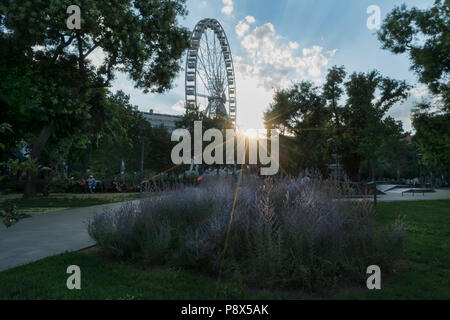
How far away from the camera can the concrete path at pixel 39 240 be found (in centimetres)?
526

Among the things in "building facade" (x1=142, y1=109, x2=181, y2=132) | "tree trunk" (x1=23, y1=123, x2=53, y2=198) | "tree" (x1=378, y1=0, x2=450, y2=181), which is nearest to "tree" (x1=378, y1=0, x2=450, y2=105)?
"tree" (x1=378, y1=0, x2=450, y2=181)

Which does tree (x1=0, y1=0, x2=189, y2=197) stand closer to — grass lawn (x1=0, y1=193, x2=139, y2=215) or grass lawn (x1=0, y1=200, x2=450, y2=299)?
grass lawn (x1=0, y1=193, x2=139, y2=215)

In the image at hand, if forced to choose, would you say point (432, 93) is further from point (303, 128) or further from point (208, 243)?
point (208, 243)

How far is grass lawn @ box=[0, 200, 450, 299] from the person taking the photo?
3.54 meters

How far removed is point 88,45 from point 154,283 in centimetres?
1676

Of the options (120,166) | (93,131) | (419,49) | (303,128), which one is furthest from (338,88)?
(120,166)

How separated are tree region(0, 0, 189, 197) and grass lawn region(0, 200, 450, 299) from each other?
38.0 ft

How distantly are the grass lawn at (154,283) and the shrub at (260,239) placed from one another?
0.23 m

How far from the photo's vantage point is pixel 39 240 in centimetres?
655

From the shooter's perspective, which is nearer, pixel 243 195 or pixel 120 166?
pixel 243 195

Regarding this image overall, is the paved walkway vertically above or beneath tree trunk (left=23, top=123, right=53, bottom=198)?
beneath
